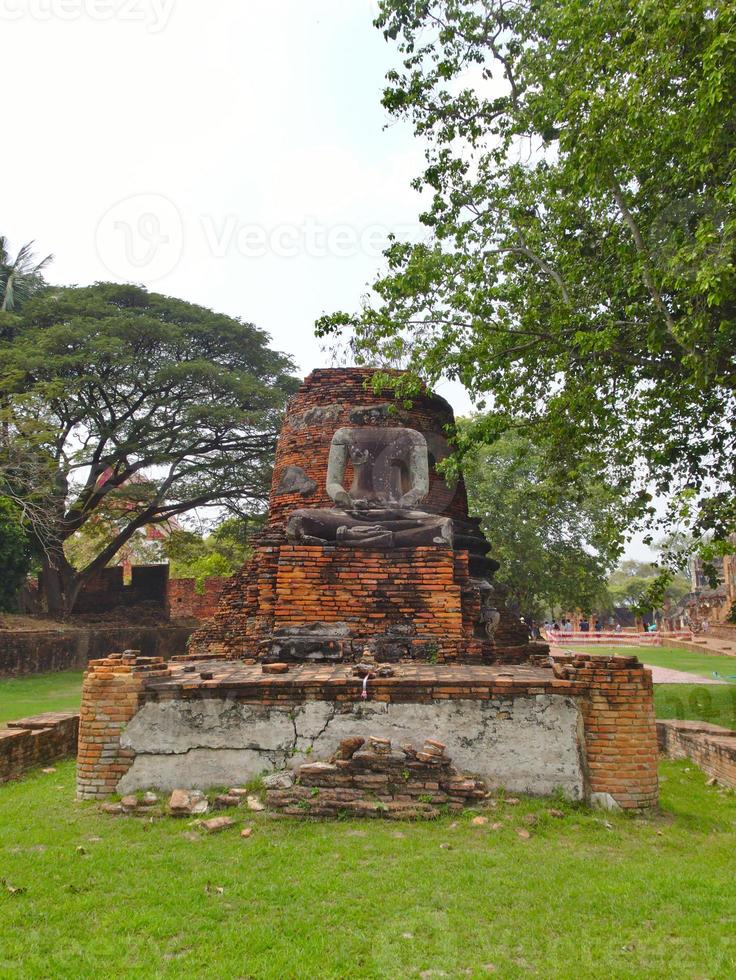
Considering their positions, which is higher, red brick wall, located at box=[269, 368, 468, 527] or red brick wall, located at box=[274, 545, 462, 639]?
red brick wall, located at box=[269, 368, 468, 527]

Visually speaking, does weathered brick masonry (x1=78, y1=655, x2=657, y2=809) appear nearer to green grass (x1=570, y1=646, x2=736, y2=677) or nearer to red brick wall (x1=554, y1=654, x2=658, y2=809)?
red brick wall (x1=554, y1=654, x2=658, y2=809)

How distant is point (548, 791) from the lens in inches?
197

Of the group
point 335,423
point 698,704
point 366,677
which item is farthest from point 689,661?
point 366,677

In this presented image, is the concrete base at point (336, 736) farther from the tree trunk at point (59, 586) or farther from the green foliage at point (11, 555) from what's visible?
the tree trunk at point (59, 586)

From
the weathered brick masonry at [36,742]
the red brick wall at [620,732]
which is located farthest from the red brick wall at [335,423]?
the red brick wall at [620,732]

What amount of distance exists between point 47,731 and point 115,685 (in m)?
2.33

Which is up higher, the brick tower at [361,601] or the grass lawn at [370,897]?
the brick tower at [361,601]

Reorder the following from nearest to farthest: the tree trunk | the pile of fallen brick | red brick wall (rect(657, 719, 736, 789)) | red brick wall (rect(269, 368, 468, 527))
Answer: the pile of fallen brick, red brick wall (rect(657, 719, 736, 789)), red brick wall (rect(269, 368, 468, 527)), the tree trunk

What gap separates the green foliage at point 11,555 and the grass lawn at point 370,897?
12471 mm

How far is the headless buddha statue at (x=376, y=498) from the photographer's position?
8016 mm

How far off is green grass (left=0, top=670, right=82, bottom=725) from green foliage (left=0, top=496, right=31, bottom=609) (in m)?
2.34

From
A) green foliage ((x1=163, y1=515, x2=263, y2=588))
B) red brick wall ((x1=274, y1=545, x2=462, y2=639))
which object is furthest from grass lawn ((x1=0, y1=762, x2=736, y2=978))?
green foliage ((x1=163, y1=515, x2=263, y2=588))

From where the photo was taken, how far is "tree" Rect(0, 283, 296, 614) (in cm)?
1755

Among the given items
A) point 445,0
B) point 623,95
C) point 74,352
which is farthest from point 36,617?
point 623,95
